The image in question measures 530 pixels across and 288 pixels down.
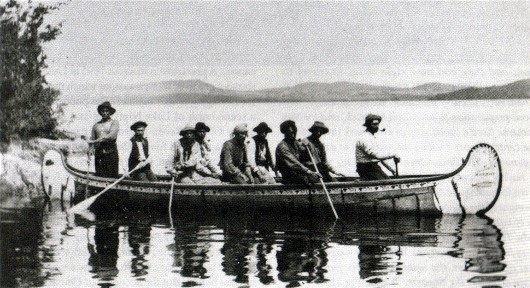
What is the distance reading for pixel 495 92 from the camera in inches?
579

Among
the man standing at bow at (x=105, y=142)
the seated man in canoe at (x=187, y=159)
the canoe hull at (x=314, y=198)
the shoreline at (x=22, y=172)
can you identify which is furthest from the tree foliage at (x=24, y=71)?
the canoe hull at (x=314, y=198)

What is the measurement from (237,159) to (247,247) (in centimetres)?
312

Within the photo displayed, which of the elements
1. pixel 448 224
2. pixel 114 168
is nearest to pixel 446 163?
pixel 448 224

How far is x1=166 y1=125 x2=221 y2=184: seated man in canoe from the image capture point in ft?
40.5

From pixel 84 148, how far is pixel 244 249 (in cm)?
1206

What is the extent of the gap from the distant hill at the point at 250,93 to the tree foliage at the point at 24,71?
2.87 feet

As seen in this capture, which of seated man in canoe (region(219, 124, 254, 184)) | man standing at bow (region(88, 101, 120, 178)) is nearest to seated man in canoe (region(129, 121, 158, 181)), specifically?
man standing at bow (region(88, 101, 120, 178))

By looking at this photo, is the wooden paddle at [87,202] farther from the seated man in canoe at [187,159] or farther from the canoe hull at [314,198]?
the seated man in canoe at [187,159]

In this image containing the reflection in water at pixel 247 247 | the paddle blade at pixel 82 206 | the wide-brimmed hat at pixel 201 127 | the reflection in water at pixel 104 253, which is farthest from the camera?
the paddle blade at pixel 82 206

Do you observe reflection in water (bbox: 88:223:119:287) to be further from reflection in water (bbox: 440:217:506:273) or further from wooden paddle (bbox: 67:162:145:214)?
reflection in water (bbox: 440:217:506:273)

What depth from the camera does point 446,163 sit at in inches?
808

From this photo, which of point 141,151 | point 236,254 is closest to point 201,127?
point 141,151

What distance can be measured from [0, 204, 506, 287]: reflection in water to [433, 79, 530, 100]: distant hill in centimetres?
282

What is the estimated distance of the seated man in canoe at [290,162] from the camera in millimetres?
11406
